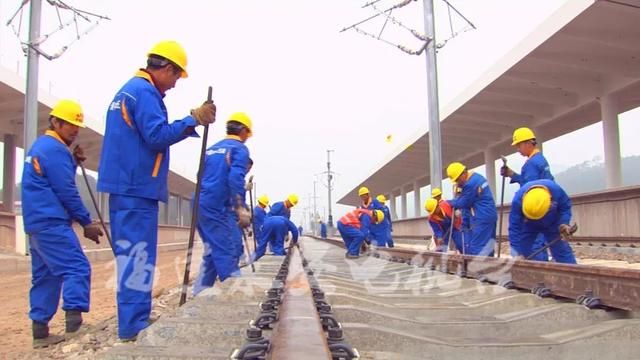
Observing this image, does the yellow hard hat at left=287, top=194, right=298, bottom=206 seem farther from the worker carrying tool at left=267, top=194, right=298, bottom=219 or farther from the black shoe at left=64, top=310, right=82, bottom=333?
the black shoe at left=64, top=310, right=82, bottom=333

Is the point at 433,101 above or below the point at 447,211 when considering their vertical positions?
above

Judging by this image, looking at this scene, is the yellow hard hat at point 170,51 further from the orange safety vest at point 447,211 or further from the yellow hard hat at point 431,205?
the yellow hard hat at point 431,205

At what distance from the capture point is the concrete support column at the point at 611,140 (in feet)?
59.7

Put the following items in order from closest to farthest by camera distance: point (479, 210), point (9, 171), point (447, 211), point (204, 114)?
point (204, 114)
point (479, 210)
point (447, 211)
point (9, 171)

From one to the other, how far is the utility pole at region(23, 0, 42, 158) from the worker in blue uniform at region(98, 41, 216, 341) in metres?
11.4

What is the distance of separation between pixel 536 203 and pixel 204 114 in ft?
11.1

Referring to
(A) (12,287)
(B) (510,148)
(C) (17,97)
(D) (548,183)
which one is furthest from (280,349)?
(B) (510,148)

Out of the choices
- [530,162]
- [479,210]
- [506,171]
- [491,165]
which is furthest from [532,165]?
[491,165]

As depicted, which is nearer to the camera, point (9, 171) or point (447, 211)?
point (447, 211)

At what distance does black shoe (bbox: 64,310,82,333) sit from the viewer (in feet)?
12.8

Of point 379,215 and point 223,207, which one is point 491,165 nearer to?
point 379,215

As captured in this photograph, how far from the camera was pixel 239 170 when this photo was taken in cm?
534

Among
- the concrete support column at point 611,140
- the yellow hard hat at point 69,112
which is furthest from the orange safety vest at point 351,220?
the concrete support column at point 611,140

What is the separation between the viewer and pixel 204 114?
11.7 ft
